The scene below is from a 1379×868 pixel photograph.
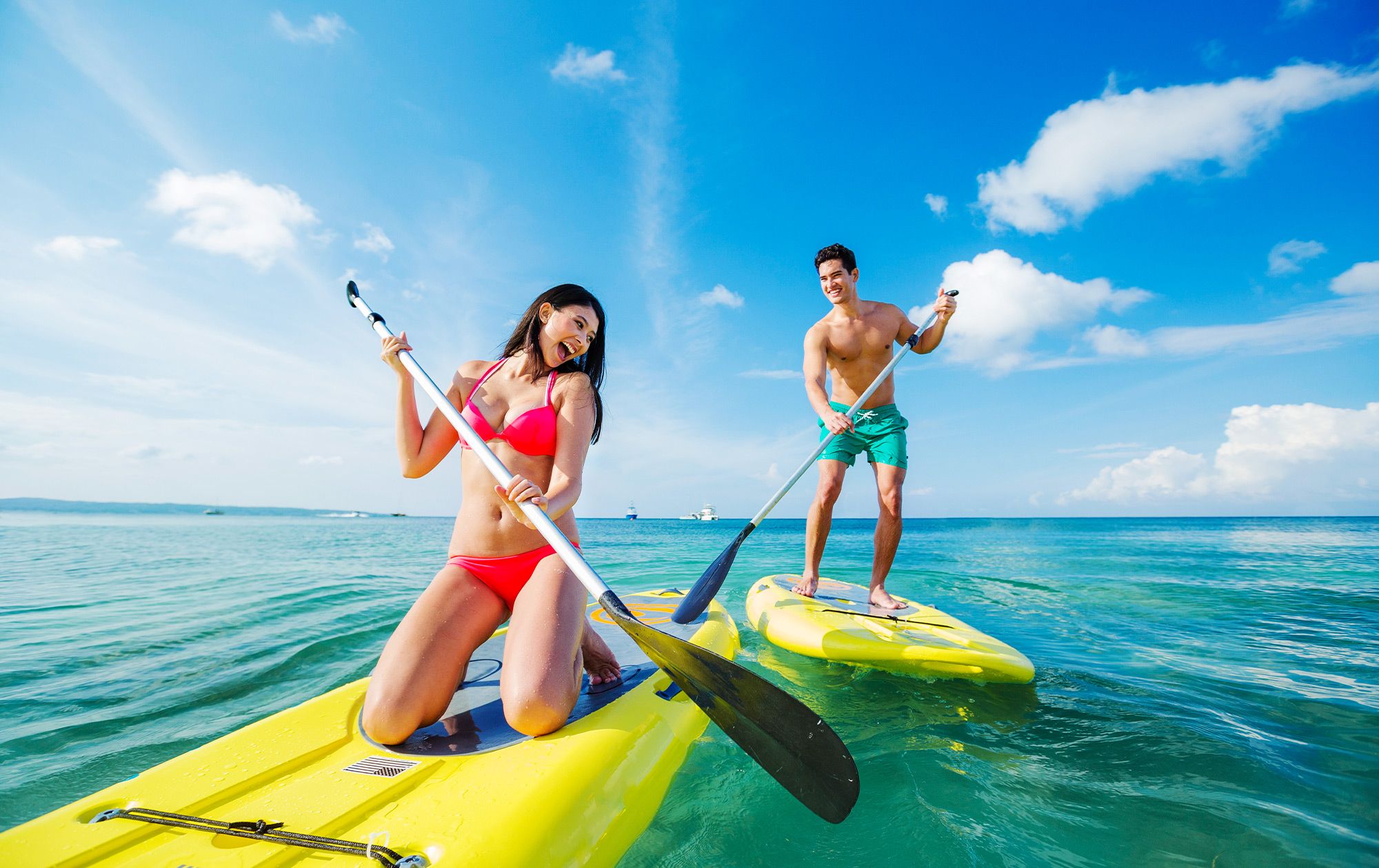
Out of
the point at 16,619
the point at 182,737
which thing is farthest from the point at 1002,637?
the point at 16,619

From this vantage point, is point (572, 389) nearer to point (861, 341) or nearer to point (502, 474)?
point (502, 474)

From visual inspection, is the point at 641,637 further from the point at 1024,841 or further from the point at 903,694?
the point at 903,694

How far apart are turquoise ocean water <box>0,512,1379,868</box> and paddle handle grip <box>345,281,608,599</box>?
3.29 feet

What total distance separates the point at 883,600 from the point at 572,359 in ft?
11.3

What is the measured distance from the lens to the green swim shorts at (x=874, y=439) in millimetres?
4887

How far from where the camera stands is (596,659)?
8.99 feet

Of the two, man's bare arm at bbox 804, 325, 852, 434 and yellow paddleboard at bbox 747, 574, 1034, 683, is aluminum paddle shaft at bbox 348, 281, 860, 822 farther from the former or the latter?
man's bare arm at bbox 804, 325, 852, 434

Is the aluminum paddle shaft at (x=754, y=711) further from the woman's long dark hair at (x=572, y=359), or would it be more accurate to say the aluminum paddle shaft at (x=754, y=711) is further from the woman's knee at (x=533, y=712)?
the woman's long dark hair at (x=572, y=359)

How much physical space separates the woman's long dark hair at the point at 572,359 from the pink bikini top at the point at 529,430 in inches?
7.2

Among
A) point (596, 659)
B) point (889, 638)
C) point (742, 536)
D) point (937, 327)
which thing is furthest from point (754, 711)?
point (937, 327)

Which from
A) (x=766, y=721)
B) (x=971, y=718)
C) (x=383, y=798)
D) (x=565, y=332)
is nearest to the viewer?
(x=383, y=798)

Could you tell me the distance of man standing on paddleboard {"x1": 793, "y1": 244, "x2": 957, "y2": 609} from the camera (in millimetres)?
4852

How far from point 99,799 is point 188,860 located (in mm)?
487

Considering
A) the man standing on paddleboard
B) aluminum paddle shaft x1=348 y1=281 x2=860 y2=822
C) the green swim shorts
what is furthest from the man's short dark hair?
aluminum paddle shaft x1=348 y1=281 x2=860 y2=822
